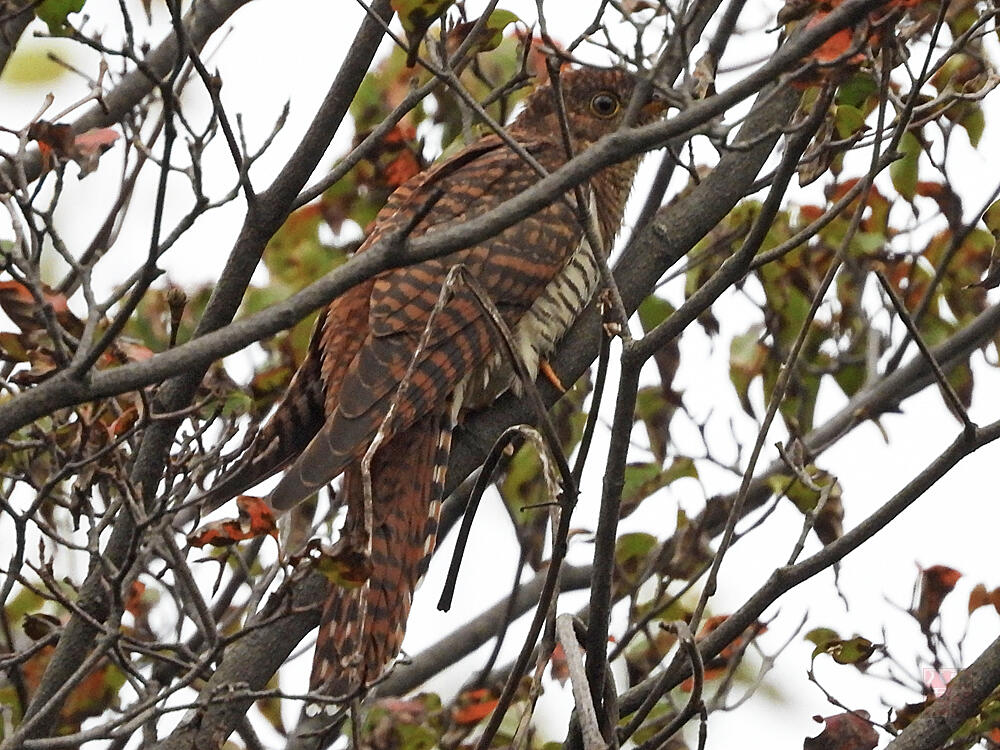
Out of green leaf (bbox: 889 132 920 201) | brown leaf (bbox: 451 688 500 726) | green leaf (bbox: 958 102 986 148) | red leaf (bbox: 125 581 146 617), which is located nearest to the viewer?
brown leaf (bbox: 451 688 500 726)

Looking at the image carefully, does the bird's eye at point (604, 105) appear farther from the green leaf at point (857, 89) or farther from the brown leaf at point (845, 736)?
the brown leaf at point (845, 736)

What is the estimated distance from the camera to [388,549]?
13.0 feet

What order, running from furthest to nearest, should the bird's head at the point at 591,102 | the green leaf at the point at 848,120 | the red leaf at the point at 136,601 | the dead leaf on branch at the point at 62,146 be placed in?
1. the bird's head at the point at 591,102
2. the red leaf at the point at 136,601
3. the green leaf at the point at 848,120
4. the dead leaf on branch at the point at 62,146

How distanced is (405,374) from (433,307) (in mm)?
706

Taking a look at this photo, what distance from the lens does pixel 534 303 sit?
462 centimetres

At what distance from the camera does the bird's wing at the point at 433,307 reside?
380cm

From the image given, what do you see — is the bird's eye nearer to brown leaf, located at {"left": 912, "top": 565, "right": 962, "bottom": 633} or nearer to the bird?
the bird

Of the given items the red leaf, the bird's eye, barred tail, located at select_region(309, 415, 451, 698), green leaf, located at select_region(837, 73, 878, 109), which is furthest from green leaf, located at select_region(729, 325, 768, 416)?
the red leaf

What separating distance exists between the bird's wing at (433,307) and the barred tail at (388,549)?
10cm

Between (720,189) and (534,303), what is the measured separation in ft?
3.28

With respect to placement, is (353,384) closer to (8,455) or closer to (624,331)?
(8,455)

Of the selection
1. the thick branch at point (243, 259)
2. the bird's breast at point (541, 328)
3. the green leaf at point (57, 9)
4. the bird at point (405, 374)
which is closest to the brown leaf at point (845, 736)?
the bird at point (405, 374)

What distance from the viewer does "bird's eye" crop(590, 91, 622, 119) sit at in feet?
18.2

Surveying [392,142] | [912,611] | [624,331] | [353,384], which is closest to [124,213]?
[353,384]
